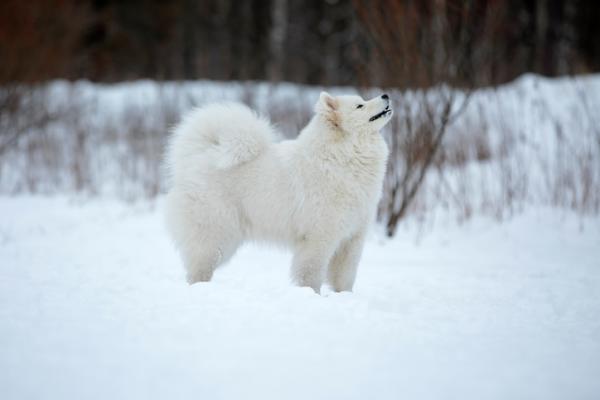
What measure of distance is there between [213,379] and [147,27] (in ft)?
72.5

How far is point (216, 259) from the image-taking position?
3830 mm

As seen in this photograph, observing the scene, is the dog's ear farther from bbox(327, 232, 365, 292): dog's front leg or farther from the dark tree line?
the dark tree line

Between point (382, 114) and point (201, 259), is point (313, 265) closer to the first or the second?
point (201, 259)

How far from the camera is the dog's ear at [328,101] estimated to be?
149 inches

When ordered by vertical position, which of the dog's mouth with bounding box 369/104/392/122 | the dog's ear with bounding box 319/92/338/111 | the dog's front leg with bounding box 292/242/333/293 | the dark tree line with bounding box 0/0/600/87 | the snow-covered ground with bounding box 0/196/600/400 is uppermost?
the dark tree line with bounding box 0/0/600/87

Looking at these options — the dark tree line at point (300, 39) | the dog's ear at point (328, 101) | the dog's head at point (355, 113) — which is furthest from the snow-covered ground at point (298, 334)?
the dark tree line at point (300, 39)

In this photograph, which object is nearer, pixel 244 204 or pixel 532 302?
pixel 532 302

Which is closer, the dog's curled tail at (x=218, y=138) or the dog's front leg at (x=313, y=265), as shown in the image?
the dog's front leg at (x=313, y=265)

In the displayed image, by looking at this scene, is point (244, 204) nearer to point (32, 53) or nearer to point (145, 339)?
point (145, 339)

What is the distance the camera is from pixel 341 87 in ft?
53.4

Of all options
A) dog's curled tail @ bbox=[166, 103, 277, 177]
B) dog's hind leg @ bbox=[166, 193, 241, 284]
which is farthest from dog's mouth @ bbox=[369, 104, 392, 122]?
dog's hind leg @ bbox=[166, 193, 241, 284]

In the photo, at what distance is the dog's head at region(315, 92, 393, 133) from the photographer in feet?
12.5

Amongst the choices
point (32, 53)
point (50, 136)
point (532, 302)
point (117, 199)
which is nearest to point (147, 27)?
point (32, 53)

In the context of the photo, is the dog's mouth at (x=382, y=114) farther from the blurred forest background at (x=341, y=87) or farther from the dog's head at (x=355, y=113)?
the blurred forest background at (x=341, y=87)
